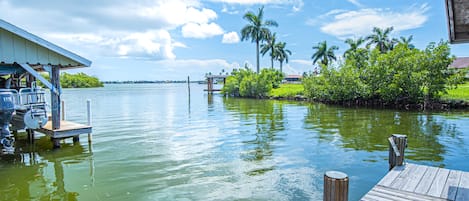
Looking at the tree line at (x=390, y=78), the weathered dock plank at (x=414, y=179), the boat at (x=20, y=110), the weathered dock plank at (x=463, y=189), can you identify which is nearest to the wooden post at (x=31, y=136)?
the boat at (x=20, y=110)

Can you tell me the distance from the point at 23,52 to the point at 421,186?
34.3 ft

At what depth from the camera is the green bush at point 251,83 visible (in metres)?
38.3

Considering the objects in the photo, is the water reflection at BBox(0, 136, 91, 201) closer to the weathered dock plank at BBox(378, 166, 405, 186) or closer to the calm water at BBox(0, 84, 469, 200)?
the calm water at BBox(0, 84, 469, 200)

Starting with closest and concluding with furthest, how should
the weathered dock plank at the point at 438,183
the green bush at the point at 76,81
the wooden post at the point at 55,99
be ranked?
the weathered dock plank at the point at 438,183 → the wooden post at the point at 55,99 → the green bush at the point at 76,81

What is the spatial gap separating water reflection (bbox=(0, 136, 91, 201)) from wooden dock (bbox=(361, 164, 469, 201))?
5688 mm

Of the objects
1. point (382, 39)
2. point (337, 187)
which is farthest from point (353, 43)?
point (337, 187)

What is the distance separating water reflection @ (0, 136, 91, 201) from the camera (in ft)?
19.6

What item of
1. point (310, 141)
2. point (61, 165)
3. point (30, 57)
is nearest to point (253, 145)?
point (310, 141)

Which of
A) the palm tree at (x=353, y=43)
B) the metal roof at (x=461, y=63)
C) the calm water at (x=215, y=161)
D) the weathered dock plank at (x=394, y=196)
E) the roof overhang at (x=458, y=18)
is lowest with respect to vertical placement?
the calm water at (x=215, y=161)

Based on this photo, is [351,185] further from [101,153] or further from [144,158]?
[101,153]

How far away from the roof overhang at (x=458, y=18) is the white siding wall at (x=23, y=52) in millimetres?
10080

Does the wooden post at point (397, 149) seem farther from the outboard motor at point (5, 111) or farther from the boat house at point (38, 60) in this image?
the outboard motor at point (5, 111)

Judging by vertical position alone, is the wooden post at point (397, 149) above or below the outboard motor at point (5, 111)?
below

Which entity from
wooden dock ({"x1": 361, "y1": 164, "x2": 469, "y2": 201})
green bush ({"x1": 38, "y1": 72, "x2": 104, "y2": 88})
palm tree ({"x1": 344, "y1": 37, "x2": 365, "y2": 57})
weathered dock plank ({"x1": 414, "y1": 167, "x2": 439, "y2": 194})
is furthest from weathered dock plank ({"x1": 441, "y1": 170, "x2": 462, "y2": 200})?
green bush ({"x1": 38, "y1": 72, "x2": 104, "y2": 88})
